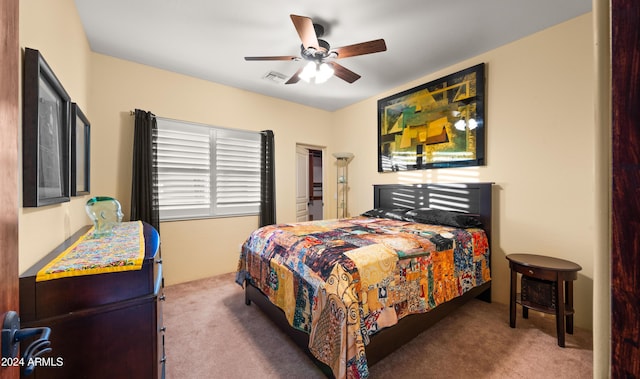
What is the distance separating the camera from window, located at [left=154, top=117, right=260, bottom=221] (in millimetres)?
3328

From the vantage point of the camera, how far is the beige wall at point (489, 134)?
6.24 feet

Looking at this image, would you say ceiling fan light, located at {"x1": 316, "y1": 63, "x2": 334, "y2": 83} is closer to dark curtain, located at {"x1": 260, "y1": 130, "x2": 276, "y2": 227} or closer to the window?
dark curtain, located at {"x1": 260, "y1": 130, "x2": 276, "y2": 227}

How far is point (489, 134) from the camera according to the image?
2924mm

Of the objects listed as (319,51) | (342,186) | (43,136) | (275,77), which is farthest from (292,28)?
(342,186)

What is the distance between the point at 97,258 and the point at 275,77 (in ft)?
9.60

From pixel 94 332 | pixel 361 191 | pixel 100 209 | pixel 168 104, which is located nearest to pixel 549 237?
pixel 361 191

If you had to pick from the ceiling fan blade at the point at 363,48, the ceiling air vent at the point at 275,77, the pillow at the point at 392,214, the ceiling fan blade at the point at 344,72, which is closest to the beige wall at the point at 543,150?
the pillow at the point at 392,214

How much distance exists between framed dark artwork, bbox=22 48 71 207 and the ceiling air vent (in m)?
2.17

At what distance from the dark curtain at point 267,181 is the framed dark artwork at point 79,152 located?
2088mm

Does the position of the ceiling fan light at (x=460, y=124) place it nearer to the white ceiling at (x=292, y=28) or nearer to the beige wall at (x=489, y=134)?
the beige wall at (x=489, y=134)

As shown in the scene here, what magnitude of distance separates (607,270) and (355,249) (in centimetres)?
150

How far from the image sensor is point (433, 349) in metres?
2.00

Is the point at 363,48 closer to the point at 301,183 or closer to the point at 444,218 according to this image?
the point at 444,218

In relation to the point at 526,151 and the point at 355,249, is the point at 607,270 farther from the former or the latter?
the point at 526,151
